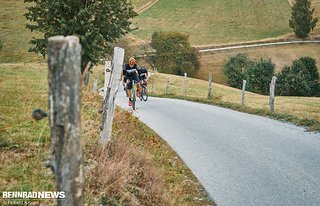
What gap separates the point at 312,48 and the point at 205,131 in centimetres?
7530

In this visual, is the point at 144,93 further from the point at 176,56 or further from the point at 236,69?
the point at 176,56

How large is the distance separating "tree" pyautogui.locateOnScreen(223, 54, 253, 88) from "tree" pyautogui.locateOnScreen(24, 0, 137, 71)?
4618cm

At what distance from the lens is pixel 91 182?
5039 millimetres

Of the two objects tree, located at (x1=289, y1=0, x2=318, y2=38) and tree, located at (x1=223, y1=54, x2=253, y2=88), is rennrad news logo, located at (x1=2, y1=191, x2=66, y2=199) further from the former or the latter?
tree, located at (x1=289, y1=0, x2=318, y2=38)

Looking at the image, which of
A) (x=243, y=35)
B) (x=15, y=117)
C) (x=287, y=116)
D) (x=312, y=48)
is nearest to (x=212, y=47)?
(x=243, y=35)

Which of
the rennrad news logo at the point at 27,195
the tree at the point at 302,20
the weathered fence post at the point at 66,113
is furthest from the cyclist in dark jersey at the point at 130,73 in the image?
the tree at the point at 302,20

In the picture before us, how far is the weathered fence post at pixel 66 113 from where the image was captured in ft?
8.86

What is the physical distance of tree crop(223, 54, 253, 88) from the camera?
6706 cm

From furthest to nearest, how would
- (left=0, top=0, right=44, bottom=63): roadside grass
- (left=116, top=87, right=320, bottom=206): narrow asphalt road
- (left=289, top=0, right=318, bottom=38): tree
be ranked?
(left=289, top=0, right=318, bottom=38): tree
(left=0, top=0, right=44, bottom=63): roadside grass
(left=116, top=87, right=320, bottom=206): narrow asphalt road

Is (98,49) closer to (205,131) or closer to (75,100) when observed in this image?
(205,131)

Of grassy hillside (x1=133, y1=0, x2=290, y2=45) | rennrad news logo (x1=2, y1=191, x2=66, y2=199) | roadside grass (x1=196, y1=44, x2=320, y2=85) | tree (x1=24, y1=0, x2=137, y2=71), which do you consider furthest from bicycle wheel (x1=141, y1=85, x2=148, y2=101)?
grassy hillside (x1=133, y1=0, x2=290, y2=45)

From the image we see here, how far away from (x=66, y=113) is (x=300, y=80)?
61.2 metres

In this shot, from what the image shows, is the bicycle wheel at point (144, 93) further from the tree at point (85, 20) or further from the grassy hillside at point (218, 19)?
the grassy hillside at point (218, 19)

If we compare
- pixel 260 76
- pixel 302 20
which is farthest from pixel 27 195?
pixel 302 20
